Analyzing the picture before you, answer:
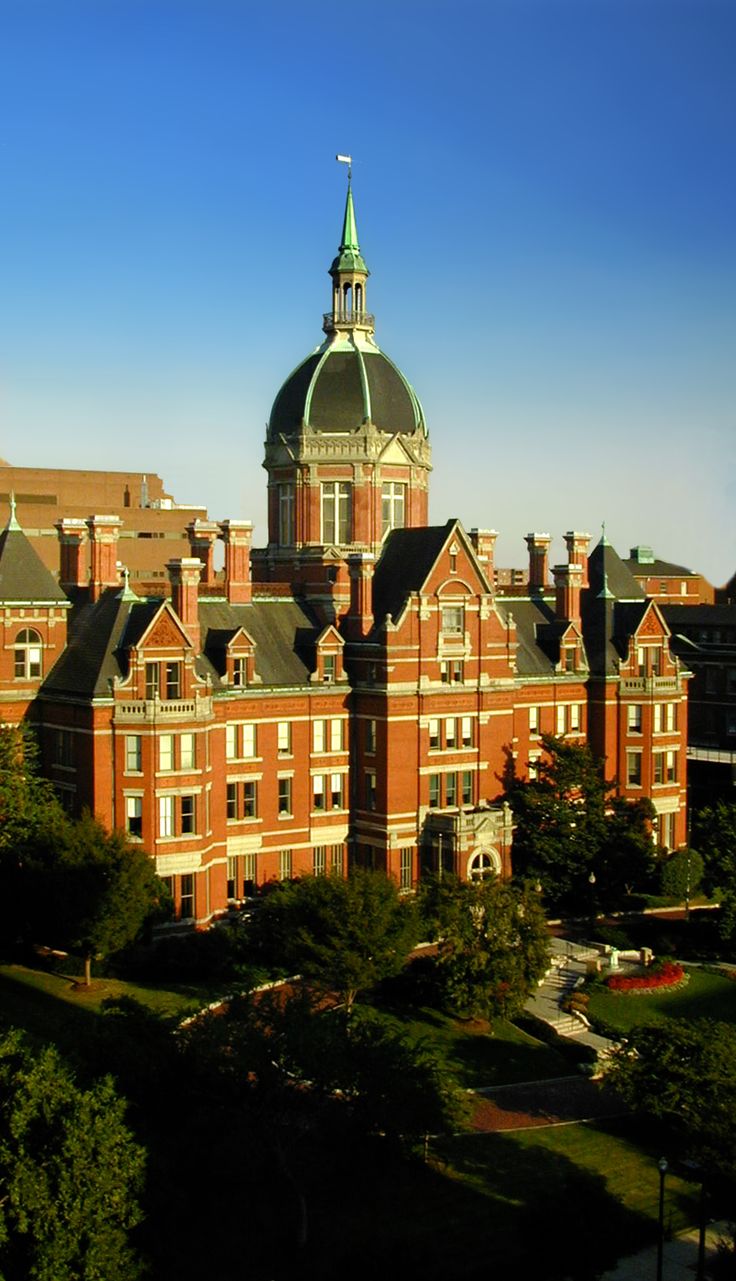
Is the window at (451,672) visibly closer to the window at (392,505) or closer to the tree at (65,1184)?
the window at (392,505)

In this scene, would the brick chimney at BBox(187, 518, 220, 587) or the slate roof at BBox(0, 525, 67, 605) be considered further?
the brick chimney at BBox(187, 518, 220, 587)

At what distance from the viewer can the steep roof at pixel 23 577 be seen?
66.8m

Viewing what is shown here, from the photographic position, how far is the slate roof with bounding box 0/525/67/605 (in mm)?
66875

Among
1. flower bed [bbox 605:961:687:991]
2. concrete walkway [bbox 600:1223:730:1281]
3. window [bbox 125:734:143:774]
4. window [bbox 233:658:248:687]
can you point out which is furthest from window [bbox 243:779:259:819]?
concrete walkway [bbox 600:1223:730:1281]

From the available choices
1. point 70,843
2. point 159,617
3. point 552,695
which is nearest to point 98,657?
point 159,617

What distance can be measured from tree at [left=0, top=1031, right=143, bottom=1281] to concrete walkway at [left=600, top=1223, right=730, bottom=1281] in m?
13.3

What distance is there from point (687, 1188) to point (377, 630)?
34305mm

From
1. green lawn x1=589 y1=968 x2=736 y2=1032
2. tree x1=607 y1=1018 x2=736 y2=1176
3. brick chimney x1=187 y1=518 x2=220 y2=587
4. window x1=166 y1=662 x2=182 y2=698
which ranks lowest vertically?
green lawn x1=589 y1=968 x2=736 y2=1032

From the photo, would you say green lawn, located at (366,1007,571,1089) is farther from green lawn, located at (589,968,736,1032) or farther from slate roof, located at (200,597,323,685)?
slate roof, located at (200,597,323,685)

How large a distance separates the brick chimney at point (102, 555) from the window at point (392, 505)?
20025 millimetres

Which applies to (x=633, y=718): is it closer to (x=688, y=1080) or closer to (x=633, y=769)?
(x=633, y=769)

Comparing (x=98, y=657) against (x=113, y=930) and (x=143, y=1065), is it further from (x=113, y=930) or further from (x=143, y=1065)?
(x=143, y=1065)

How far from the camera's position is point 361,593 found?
7425 cm

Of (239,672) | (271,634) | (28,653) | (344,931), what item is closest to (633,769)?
(271,634)
